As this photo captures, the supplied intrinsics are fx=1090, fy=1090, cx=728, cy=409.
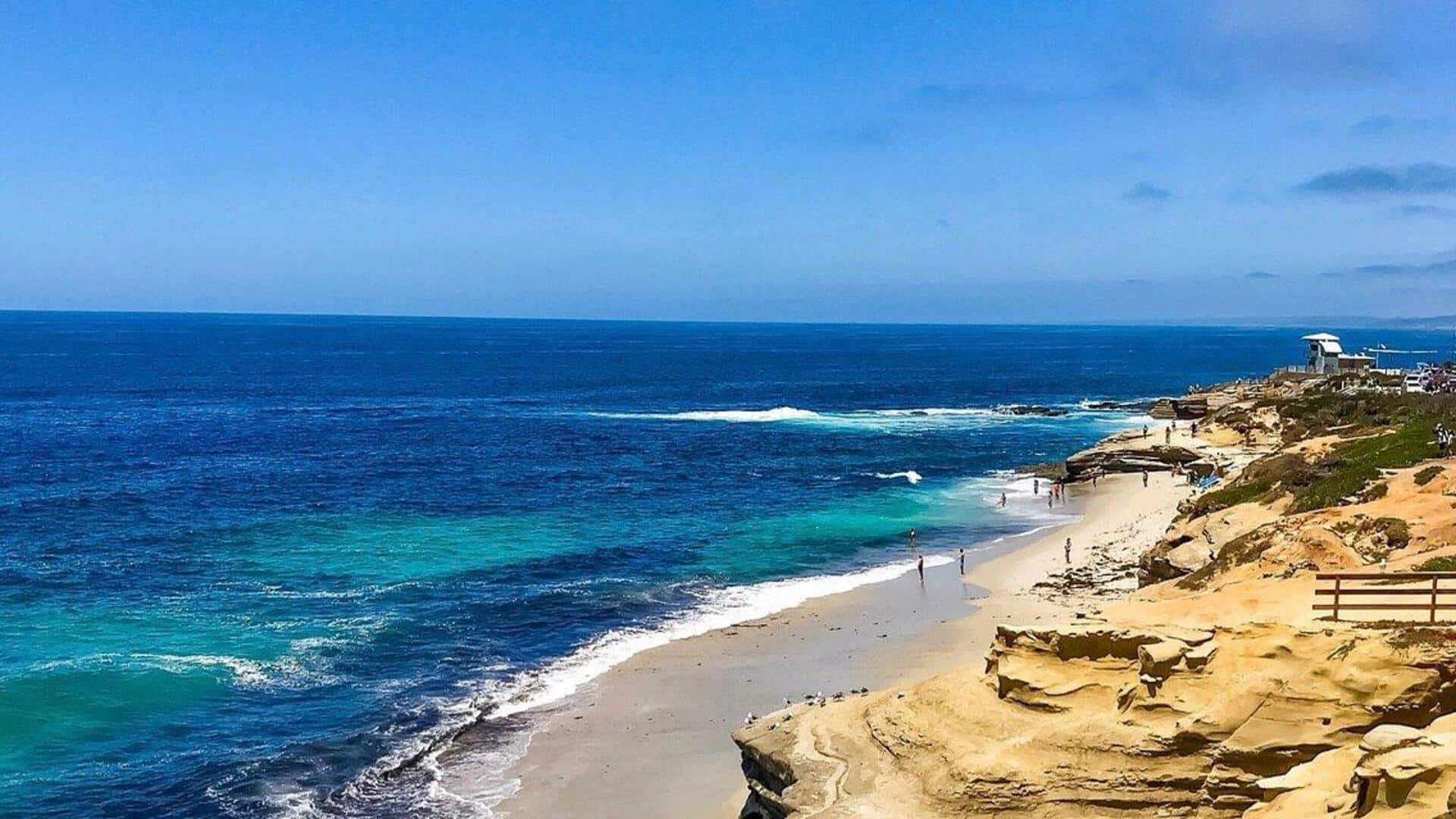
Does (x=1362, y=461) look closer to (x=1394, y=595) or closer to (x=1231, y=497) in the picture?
(x=1231, y=497)

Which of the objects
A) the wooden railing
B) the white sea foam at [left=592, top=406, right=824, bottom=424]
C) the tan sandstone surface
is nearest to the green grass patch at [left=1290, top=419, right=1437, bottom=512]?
the tan sandstone surface

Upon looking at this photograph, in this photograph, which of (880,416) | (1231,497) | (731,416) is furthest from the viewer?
(880,416)

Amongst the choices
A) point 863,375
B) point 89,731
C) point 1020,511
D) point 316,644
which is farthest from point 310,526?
point 863,375

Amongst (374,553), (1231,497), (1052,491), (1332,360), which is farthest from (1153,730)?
(1332,360)

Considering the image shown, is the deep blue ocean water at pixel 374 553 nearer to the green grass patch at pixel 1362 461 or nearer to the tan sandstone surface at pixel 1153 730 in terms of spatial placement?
the tan sandstone surface at pixel 1153 730

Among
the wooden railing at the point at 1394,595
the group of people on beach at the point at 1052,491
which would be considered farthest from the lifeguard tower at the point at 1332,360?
the wooden railing at the point at 1394,595

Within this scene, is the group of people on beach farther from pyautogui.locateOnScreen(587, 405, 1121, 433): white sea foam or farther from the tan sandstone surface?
the tan sandstone surface
